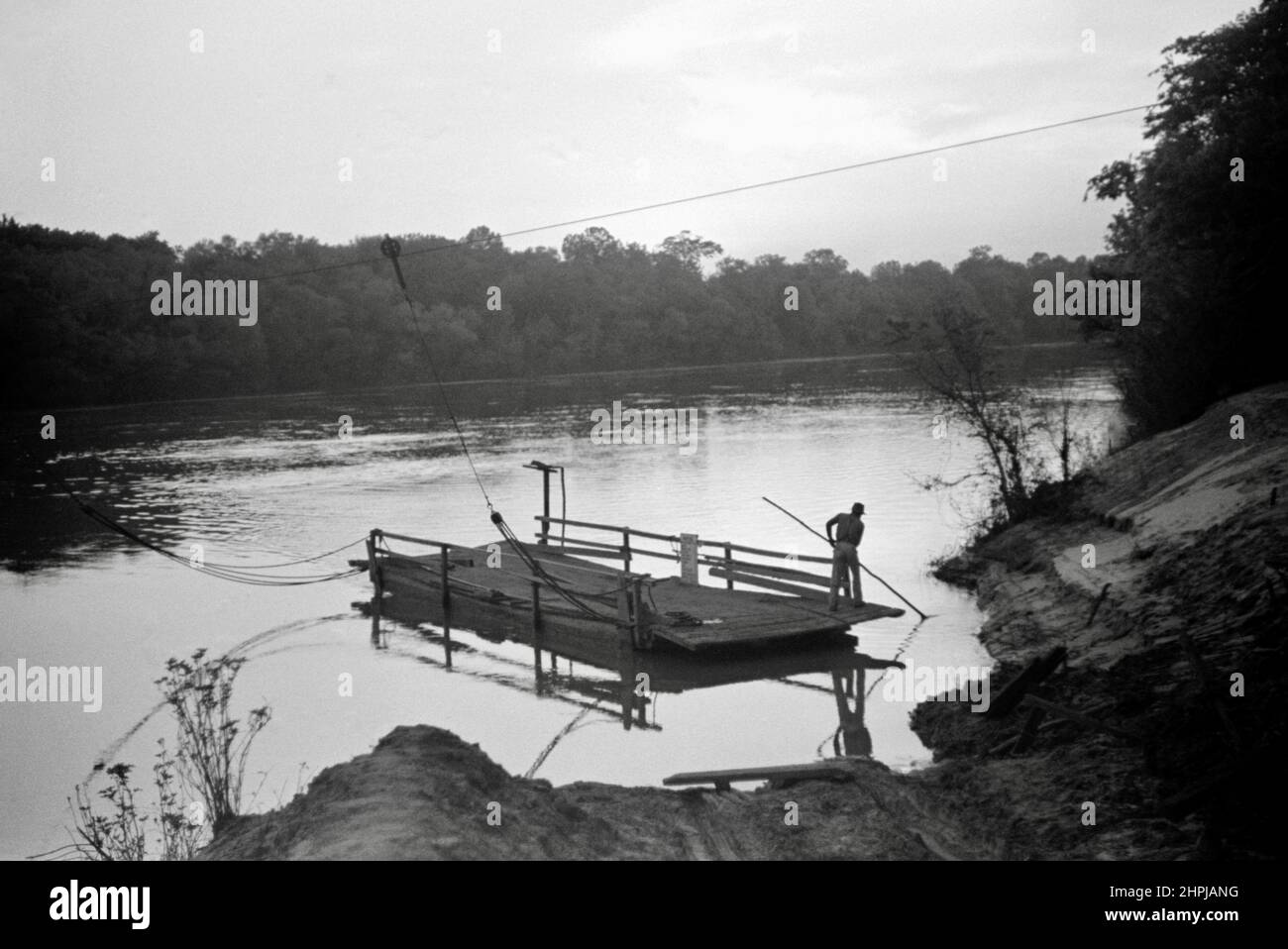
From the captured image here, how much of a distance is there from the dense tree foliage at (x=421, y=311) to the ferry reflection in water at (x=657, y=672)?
34079 mm

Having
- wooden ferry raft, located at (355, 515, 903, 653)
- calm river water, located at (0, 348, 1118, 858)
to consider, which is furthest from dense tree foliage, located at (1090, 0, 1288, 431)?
wooden ferry raft, located at (355, 515, 903, 653)

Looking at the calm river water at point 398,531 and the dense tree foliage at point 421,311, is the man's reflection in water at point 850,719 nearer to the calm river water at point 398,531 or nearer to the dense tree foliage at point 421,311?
the calm river water at point 398,531

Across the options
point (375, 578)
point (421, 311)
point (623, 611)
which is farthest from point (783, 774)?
point (421, 311)

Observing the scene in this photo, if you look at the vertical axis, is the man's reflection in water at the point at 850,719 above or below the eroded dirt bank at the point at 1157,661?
below

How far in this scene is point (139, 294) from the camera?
274ft

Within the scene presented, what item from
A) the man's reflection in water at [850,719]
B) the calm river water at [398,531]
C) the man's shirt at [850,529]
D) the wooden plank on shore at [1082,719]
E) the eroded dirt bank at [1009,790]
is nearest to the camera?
the eroded dirt bank at [1009,790]

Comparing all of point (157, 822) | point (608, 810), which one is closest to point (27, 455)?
point (157, 822)

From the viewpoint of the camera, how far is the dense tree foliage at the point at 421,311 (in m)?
75.9

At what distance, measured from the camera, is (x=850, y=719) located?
17.4m

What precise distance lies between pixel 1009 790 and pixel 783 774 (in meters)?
2.25

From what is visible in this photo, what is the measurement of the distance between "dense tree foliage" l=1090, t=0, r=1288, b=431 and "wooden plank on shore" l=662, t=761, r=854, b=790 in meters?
18.9

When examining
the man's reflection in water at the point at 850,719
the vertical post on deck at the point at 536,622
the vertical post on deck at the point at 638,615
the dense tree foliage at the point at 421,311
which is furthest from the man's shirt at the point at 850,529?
the dense tree foliage at the point at 421,311

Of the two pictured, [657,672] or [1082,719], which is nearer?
[1082,719]

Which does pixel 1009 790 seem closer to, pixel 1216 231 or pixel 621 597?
pixel 621 597
